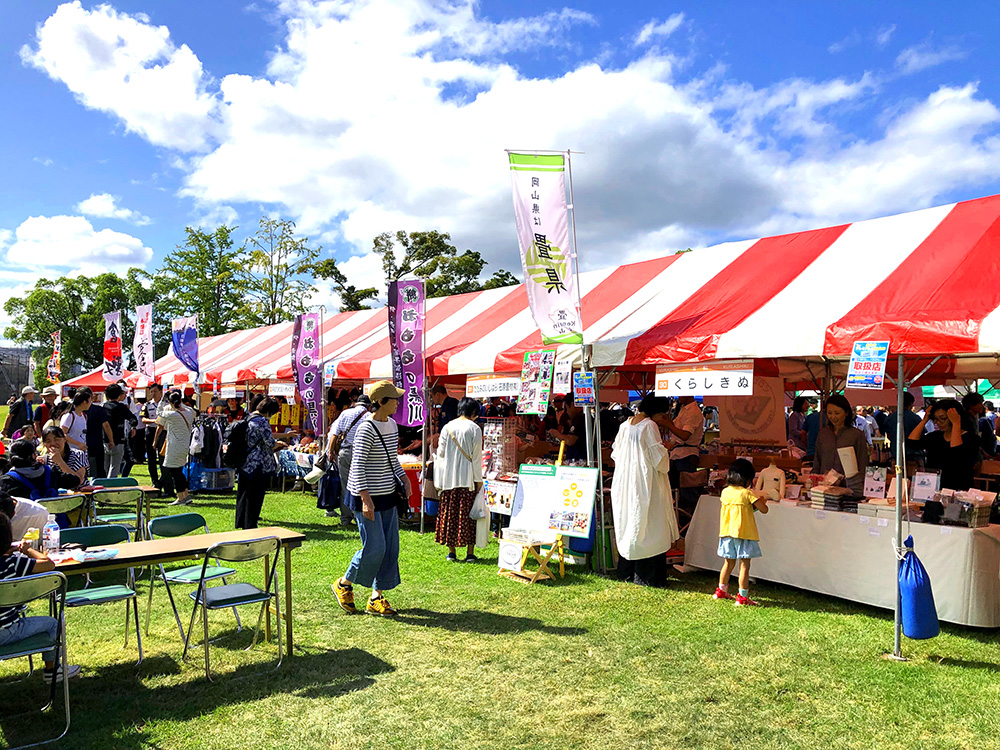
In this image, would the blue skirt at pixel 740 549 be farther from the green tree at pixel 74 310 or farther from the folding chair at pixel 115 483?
the green tree at pixel 74 310

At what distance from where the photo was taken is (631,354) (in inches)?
222

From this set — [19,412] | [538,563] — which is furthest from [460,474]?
[19,412]

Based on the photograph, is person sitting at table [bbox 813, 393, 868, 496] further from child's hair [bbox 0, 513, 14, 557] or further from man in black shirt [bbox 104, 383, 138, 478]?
man in black shirt [bbox 104, 383, 138, 478]

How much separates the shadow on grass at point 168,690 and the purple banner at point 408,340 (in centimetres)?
381

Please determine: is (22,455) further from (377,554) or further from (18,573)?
(377,554)

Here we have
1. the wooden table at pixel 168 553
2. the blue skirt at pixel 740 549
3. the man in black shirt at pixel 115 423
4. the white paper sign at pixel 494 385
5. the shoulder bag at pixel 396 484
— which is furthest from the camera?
the man in black shirt at pixel 115 423

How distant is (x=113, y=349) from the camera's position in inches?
509

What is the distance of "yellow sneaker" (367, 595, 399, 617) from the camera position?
469cm

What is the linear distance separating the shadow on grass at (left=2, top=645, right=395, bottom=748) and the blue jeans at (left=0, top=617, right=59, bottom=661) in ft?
1.29

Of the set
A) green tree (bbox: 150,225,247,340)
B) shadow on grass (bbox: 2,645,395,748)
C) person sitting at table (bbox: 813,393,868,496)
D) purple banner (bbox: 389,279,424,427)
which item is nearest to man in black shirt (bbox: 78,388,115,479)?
purple banner (bbox: 389,279,424,427)

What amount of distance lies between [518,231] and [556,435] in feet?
10.4

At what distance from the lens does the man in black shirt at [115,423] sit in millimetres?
9094

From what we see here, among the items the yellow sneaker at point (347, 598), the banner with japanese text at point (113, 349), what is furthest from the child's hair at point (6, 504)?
the banner with japanese text at point (113, 349)

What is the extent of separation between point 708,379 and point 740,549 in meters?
1.23
